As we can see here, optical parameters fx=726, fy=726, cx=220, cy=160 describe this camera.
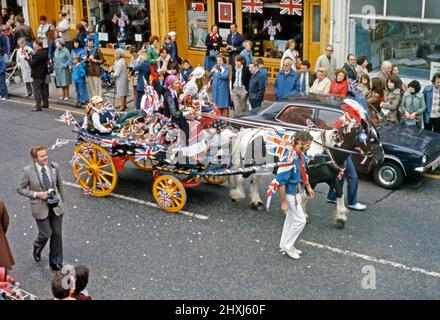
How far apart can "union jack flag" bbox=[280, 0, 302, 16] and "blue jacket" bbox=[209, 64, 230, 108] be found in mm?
3809

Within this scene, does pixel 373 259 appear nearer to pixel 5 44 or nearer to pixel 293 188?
pixel 293 188

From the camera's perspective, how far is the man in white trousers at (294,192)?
32.7 ft

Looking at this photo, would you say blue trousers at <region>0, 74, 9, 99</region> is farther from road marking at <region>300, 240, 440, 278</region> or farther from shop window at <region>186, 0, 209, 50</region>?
road marking at <region>300, 240, 440, 278</region>

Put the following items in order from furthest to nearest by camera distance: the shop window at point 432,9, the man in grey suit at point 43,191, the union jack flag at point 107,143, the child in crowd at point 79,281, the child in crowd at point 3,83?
the child in crowd at point 3,83 < the shop window at point 432,9 < the union jack flag at point 107,143 < the man in grey suit at point 43,191 < the child in crowd at point 79,281

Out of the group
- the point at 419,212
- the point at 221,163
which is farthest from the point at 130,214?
the point at 419,212

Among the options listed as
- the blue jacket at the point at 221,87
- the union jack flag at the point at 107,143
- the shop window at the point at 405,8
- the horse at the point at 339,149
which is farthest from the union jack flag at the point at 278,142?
the shop window at the point at 405,8

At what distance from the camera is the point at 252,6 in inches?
792

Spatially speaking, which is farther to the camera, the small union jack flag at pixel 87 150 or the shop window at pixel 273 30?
the shop window at pixel 273 30

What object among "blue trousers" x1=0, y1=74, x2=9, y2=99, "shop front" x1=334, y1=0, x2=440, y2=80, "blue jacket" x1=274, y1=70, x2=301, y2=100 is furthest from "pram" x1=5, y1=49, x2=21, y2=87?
"shop front" x1=334, y1=0, x2=440, y2=80

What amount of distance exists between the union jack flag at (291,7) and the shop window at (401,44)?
1835 mm

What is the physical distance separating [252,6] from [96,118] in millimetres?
8845

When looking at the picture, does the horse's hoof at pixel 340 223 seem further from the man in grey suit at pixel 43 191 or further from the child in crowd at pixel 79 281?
the child in crowd at pixel 79 281

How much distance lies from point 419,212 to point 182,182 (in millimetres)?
3923
